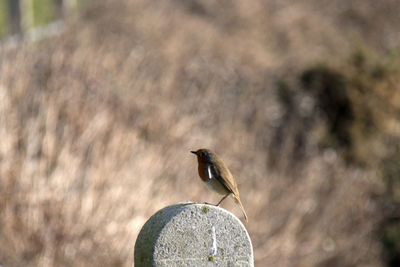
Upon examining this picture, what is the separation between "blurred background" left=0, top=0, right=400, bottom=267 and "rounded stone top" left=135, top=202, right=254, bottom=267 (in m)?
3.42

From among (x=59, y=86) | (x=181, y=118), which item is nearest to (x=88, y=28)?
(x=181, y=118)

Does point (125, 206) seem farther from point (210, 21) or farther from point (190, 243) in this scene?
point (210, 21)

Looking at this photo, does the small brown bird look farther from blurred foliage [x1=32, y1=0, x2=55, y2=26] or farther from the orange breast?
blurred foliage [x1=32, y1=0, x2=55, y2=26]

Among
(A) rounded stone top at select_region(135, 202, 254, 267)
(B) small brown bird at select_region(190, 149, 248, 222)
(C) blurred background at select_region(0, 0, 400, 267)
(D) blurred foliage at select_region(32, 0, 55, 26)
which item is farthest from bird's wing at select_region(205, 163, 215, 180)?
(D) blurred foliage at select_region(32, 0, 55, 26)

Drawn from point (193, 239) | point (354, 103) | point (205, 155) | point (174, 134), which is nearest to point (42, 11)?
point (354, 103)

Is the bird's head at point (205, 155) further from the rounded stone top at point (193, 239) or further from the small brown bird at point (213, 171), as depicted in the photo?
the rounded stone top at point (193, 239)

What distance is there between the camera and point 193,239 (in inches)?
98.8

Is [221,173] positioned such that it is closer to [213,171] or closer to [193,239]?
[213,171]

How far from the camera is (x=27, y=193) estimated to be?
595 centimetres

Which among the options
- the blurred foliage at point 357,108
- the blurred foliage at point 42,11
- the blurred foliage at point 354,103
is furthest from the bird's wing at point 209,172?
the blurred foliage at point 42,11

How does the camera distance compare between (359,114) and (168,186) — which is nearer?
(168,186)

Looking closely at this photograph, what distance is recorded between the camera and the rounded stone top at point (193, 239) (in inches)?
97.9

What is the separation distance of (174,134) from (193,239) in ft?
19.8

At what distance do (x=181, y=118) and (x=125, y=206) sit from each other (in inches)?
97.5
